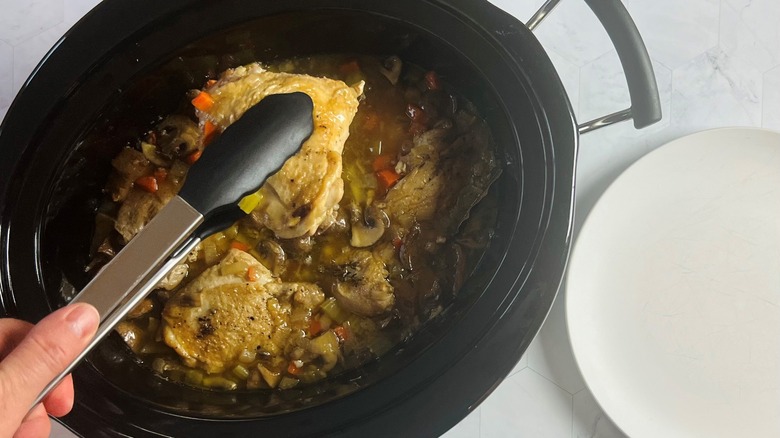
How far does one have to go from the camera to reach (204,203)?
1.07 m

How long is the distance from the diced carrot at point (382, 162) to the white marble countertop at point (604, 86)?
0.52 metres

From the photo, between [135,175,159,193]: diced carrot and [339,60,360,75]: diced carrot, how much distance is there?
52 cm

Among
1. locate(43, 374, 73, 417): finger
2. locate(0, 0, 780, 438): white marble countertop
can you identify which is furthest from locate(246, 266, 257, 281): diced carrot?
locate(0, 0, 780, 438): white marble countertop

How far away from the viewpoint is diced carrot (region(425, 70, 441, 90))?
142cm

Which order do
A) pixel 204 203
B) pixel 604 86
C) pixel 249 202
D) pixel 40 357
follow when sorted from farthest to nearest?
pixel 604 86
pixel 249 202
pixel 204 203
pixel 40 357

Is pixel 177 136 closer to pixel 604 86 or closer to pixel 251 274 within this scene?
pixel 251 274

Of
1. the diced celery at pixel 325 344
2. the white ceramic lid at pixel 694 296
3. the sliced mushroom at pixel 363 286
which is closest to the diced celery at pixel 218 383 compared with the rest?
the diced celery at pixel 325 344

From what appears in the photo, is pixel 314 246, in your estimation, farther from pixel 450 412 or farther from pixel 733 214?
pixel 733 214

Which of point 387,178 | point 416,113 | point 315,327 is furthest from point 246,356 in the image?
point 416,113

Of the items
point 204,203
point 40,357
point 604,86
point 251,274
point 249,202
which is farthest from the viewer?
point 604,86

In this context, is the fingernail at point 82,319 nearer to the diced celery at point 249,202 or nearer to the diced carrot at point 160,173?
the diced celery at point 249,202

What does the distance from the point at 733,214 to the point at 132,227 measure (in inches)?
58.4

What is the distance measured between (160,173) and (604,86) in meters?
1.18

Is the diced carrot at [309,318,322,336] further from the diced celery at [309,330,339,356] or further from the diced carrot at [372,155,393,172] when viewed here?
the diced carrot at [372,155,393,172]
